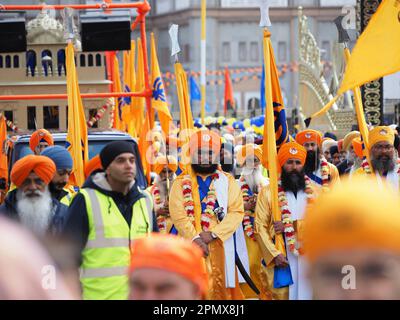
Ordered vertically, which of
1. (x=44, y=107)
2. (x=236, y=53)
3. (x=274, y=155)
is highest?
(x=236, y=53)

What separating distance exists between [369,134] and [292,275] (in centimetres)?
202

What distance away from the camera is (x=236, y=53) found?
63.1 meters

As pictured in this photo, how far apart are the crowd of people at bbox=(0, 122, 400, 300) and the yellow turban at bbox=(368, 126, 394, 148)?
0.04ft

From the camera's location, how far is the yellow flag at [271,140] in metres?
9.21

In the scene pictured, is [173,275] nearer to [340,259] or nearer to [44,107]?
[340,259]

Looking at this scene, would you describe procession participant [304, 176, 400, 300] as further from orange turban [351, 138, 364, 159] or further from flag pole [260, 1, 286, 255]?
orange turban [351, 138, 364, 159]

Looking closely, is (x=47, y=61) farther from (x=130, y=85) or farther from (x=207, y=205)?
(x=207, y=205)

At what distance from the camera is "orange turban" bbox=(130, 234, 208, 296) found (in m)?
3.77

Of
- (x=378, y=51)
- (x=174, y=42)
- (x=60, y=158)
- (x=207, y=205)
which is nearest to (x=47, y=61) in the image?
(x=174, y=42)

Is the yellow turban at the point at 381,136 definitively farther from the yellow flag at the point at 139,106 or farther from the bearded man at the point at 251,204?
the yellow flag at the point at 139,106

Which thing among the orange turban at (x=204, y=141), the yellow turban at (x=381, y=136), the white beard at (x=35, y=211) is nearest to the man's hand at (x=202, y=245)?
the orange turban at (x=204, y=141)

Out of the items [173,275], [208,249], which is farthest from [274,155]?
[173,275]

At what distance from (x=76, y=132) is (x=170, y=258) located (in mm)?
7480

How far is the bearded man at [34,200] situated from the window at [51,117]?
9128 mm
